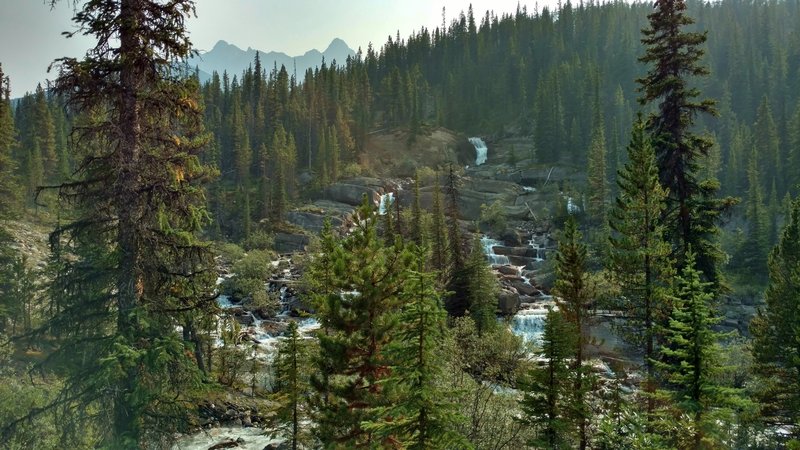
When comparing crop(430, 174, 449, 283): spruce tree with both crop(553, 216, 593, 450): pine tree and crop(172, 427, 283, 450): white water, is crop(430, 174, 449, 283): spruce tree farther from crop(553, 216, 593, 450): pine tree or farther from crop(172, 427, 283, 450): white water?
crop(553, 216, 593, 450): pine tree

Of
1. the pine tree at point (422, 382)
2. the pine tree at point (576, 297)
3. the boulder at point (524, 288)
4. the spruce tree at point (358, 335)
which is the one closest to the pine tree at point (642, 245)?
the pine tree at point (576, 297)

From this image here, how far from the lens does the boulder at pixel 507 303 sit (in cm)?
4875

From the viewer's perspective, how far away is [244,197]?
85938 millimetres

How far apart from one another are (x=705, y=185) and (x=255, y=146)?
9625 cm

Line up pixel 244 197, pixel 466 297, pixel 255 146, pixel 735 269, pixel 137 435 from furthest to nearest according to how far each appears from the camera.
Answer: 1. pixel 255 146
2. pixel 244 197
3. pixel 735 269
4. pixel 466 297
5. pixel 137 435

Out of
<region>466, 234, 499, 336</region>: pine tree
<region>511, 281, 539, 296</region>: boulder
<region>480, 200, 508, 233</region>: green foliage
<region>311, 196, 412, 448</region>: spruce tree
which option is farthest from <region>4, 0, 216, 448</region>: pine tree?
<region>480, 200, 508, 233</region>: green foliage

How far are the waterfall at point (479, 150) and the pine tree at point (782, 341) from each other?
88.8 meters

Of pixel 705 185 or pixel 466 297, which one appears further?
pixel 466 297

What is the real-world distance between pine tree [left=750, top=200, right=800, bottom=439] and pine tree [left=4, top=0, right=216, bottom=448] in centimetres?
2384

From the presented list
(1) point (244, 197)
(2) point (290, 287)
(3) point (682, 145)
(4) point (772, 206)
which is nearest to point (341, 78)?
(1) point (244, 197)

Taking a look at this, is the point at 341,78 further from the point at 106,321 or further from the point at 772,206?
the point at 106,321

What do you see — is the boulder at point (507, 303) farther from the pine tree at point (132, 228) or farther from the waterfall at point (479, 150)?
the waterfall at point (479, 150)

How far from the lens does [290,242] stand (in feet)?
244

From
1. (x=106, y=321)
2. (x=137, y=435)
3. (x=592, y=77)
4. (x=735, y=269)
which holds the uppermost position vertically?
(x=592, y=77)
